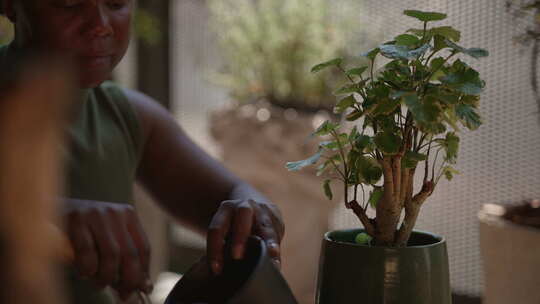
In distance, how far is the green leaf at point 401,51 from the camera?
65cm

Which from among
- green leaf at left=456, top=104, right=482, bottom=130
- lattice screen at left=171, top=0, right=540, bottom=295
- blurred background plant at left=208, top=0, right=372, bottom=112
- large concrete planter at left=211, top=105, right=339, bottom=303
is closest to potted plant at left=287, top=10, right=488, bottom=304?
green leaf at left=456, top=104, right=482, bottom=130

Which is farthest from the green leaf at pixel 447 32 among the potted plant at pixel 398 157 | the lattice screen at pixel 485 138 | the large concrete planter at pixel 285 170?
the large concrete planter at pixel 285 170

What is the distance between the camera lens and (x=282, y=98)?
2213mm

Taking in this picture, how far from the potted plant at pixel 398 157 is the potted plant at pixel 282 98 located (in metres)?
1.34

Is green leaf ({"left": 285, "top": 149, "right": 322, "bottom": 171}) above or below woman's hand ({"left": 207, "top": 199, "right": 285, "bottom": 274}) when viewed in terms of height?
above

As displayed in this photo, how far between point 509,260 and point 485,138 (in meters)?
0.83

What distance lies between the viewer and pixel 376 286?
67 cm

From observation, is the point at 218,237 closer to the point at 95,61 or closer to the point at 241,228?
the point at 241,228

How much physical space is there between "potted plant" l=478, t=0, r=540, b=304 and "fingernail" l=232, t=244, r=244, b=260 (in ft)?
1.53

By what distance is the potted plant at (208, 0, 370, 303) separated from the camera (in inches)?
84.2

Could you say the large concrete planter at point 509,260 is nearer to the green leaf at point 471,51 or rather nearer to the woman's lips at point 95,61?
the green leaf at point 471,51

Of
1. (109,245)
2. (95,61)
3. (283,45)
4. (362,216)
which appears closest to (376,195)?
(362,216)

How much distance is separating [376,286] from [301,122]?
4.70ft

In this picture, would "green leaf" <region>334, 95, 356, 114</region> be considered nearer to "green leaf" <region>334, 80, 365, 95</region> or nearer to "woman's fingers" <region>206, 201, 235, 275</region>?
"green leaf" <region>334, 80, 365, 95</region>
